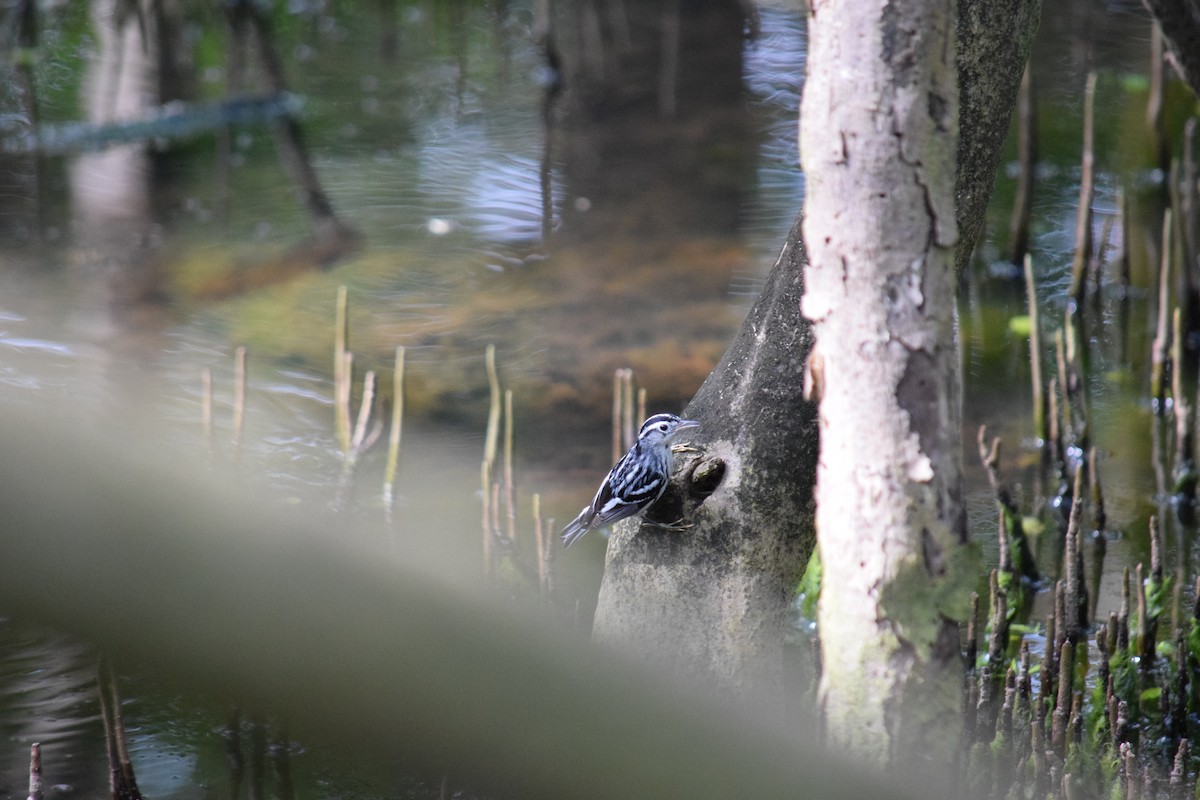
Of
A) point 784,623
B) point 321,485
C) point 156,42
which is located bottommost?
point 321,485

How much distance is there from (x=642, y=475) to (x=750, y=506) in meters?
0.26

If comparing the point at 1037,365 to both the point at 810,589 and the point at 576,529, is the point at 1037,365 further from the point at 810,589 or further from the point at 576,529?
the point at 576,529

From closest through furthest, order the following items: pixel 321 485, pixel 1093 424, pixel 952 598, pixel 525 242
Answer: pixel 952 598
pixel 321 485
pixel 1093 424
pixel 525 242

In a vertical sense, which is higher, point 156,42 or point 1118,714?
point 156,42

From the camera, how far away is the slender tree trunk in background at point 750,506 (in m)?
2.81

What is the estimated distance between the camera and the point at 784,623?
298 cm

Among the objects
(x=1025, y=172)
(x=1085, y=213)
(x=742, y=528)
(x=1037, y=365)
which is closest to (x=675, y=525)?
(x=742, y=528)

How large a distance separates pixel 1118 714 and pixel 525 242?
17.6 ft

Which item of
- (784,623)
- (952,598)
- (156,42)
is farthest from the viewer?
(156,42)

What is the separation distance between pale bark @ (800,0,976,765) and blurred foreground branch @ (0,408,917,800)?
929 millimetres

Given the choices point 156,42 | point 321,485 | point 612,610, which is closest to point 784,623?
point 612,610

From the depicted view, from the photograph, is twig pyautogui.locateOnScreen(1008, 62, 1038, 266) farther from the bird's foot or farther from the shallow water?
the bird's foot

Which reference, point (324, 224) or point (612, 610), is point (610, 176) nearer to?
point (324, 224)

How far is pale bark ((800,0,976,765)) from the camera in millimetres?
1858
